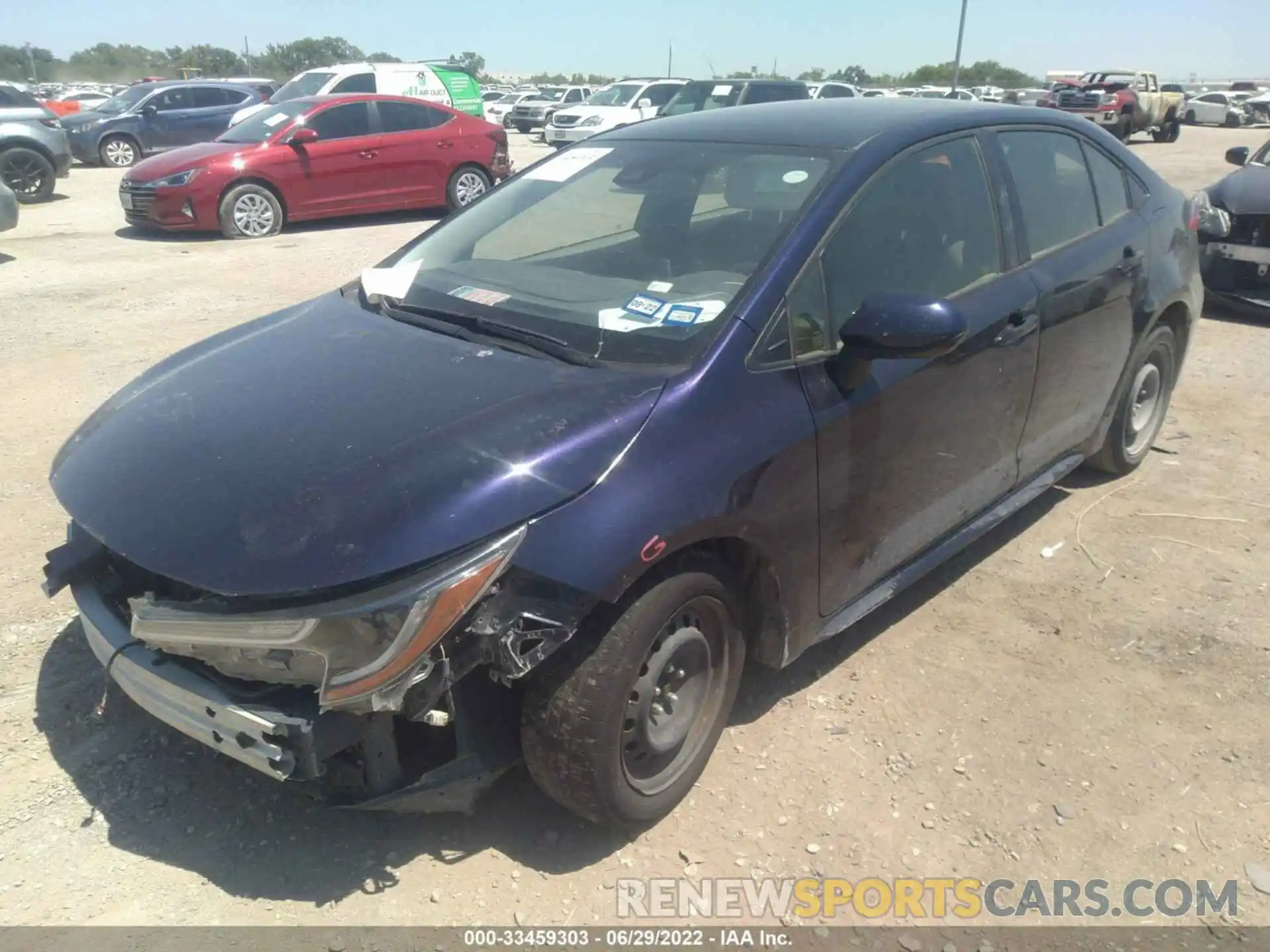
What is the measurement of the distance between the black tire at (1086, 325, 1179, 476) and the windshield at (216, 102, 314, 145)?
33.8ft

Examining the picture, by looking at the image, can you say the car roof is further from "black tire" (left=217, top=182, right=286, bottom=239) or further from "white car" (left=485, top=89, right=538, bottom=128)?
"white car" (left=485, top=89, right=538, bottom=128)

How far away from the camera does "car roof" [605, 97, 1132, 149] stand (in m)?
3.35

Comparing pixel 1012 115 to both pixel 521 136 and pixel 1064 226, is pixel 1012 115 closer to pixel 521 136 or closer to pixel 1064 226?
pixel 1064 226

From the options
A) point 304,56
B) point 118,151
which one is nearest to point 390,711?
point 118,151

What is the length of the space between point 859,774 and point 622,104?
20.9 meters

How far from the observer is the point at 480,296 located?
3.19 m

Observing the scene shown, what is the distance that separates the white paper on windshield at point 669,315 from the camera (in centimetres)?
280

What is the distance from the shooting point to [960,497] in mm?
3559

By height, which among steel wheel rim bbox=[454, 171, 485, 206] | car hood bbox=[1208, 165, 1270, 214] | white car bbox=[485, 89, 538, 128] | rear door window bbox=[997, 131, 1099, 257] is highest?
rear door window bbox=[997, 131, 1099, 257]

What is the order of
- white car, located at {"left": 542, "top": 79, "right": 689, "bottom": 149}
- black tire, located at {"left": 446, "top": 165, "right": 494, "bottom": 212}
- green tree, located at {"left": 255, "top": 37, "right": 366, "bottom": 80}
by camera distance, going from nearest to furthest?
black tire, located at {"left": 446, "top": 165, "right": 494, "bottom": 212} → white car, located at {"left": 542, "top": 79, "right": 689, "bottom": 149} → green tree, located at {"left": 255, "top": 37, "right": 366, "bottom": 80}

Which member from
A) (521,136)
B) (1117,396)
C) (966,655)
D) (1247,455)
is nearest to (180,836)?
(966,655)

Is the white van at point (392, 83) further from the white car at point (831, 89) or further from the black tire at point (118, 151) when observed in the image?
the white car at point (831, 89)

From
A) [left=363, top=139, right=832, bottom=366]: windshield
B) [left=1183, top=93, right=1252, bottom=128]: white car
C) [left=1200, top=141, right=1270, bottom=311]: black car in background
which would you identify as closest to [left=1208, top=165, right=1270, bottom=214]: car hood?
[left=1200, top=141, right=1270, bottom=311]: black car in background

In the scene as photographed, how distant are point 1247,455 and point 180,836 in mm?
5218
